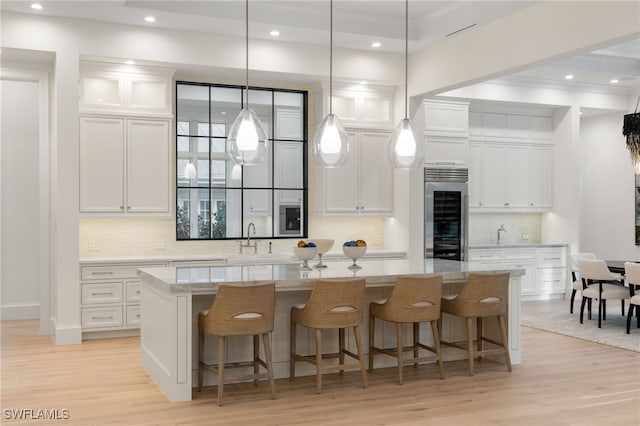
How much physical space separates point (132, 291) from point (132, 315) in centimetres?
26

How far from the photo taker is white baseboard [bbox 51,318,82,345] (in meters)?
6.66

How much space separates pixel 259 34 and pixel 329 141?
248cm

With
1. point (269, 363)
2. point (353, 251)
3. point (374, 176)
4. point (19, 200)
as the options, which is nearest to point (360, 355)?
point (269, 363)

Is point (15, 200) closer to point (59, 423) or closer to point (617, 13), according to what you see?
point (59, 423)

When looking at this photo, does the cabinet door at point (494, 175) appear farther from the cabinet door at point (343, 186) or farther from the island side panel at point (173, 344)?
the island side panel at point (173, 344)

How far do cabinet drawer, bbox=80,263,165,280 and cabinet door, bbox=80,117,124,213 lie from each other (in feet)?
1.97

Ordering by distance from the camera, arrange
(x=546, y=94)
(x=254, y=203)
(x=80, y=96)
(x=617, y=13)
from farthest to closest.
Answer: (x=546, y=94) < (x=254, y=203) < (x=80, y=96) < (x=617, y=13)

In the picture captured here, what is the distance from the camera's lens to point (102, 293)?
689 centimetres

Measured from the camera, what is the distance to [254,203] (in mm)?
8055

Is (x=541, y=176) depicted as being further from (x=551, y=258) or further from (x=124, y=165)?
(x=124, y=165)

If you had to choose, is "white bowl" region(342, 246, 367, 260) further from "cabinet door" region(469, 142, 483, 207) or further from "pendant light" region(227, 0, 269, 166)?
"cabinet door" region(469, 142, 483, 207)

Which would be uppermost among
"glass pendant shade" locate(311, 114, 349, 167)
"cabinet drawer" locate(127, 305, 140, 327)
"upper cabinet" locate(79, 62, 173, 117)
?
"upper cabinet" locate(79, 62, 173, 117)

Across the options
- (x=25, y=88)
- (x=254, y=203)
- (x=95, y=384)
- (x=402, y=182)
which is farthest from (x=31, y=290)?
(x=402, y=182)

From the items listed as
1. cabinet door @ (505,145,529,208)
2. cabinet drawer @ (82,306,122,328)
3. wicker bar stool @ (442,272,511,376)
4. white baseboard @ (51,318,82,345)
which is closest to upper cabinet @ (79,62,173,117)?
cabinet drawer @ (82,306,122,328)
